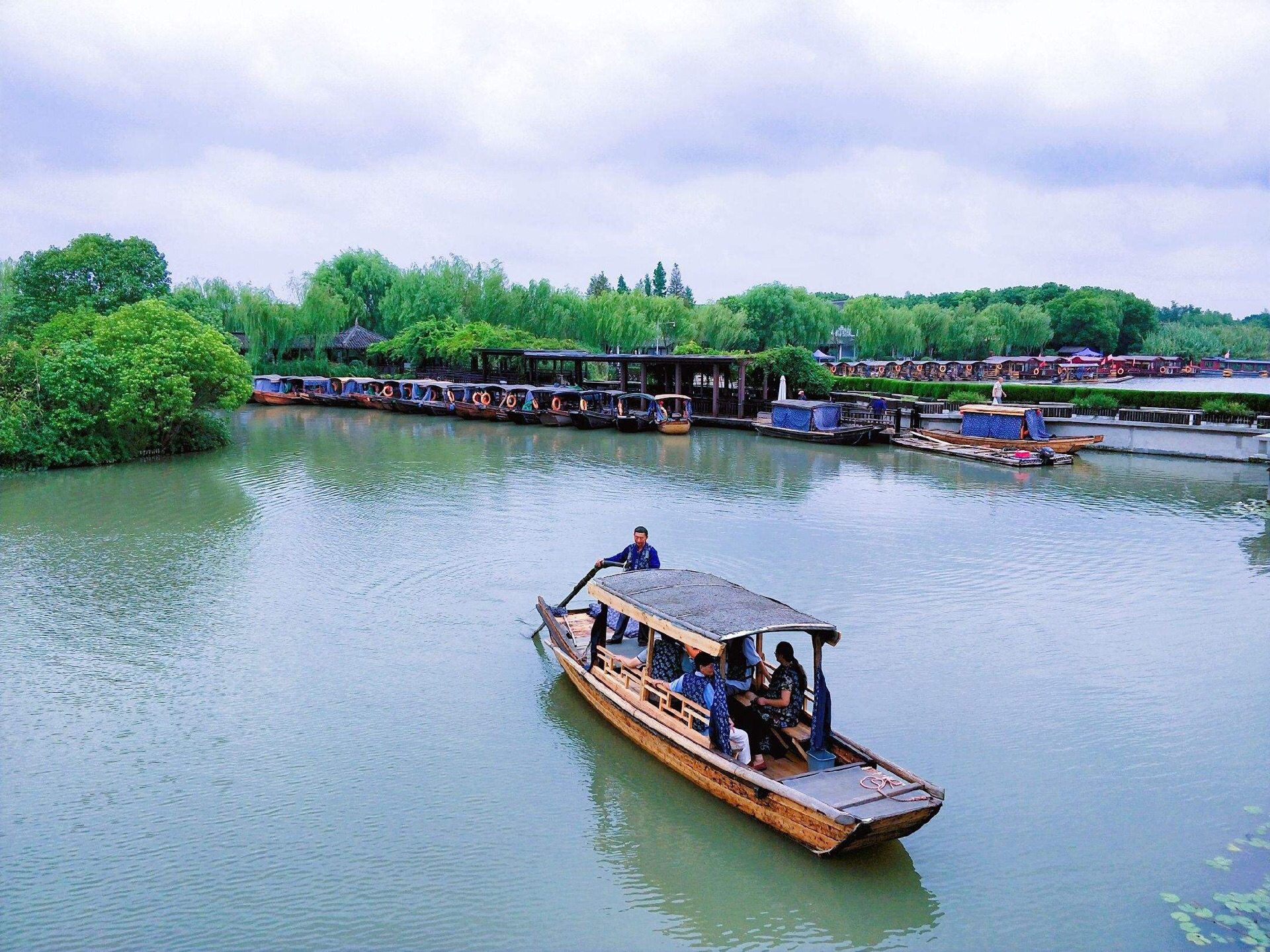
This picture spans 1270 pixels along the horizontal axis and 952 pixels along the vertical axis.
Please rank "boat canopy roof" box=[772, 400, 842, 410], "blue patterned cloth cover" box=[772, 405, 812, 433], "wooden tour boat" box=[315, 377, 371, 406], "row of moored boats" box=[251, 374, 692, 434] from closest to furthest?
"boat canopy roof" box=[772, 400, 842, 410] → "blue patterned cloth cover" box=[772, 405, 812, 433] → "row of moored boats" box=[251, 374, 692, 434] → "wooden tour boat" box=[315, 377, 371, 406]


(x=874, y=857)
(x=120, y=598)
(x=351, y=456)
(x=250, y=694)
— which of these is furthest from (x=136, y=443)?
(x=874, y=857)

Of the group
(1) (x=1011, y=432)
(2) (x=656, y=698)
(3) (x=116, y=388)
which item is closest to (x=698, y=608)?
(2) (x=656, y=698)

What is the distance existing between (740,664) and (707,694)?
536 mm

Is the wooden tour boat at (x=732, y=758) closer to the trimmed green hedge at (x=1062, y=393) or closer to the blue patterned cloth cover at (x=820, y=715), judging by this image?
the blue patterned cloth cover at (x=820, y=715)

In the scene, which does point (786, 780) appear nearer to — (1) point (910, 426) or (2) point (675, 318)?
(1) point (910, 426)

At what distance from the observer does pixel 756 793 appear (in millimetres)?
7777

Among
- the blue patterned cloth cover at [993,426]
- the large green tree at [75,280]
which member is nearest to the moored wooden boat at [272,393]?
the large green tree at [75,280]

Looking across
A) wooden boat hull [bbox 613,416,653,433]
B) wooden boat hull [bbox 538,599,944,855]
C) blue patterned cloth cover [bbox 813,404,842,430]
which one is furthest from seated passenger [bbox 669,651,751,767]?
wooden boat hull [bbox 613,416,653,433]

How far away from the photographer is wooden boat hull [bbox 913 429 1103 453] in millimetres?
31484

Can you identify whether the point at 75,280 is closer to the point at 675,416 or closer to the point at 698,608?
the point at 675,416

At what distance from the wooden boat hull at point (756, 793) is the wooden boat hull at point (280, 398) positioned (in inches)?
1801

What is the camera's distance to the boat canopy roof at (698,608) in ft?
27.1

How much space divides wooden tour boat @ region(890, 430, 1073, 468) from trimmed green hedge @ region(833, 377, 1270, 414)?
5.93 metres

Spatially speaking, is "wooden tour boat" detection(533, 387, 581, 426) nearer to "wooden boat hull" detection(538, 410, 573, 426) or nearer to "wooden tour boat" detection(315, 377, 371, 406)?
"wooden boat hull" detection(538, 410, 573, 426)
